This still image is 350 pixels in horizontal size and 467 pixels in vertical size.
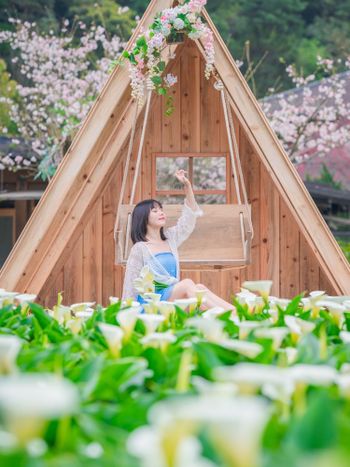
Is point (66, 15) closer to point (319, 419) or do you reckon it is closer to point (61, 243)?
point (61, 243)

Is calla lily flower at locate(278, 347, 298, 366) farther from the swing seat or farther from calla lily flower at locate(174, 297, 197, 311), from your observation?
the swing seat

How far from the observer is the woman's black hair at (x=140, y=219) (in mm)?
5230

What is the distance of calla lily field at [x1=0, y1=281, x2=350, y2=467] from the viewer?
37.4 inches

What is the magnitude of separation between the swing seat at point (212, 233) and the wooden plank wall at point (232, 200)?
0.88m

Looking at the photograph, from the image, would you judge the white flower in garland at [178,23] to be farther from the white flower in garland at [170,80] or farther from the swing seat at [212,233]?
the swing seat at [212,233]

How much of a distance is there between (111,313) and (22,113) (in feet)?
36.8

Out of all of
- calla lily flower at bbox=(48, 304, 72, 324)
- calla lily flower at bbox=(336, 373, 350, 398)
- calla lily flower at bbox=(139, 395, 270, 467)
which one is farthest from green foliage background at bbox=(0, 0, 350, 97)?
calla lily flower at bbox=(139, 395, 270, 467)

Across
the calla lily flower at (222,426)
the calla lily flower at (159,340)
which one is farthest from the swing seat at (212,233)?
the calla lily flower at (222,426)

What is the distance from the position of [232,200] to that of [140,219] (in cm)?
149

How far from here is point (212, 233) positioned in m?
5.59

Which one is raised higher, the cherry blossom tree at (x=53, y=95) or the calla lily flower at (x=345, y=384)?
the cherry blossom tree at (x=53, y=95)

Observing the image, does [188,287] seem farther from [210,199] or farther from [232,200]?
[210,199]

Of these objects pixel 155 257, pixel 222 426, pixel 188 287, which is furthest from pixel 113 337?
pixel 155 257

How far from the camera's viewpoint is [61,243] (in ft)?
16.7
